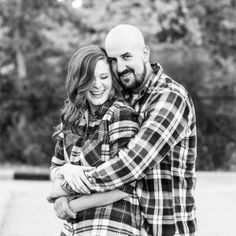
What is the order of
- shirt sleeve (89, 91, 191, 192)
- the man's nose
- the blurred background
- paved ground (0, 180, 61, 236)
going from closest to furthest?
1. shirt sleeve (89, 91, 191, 192)
2. the man's nose
3. paved ground (0, 180, 61, 236)
4. the blurred background

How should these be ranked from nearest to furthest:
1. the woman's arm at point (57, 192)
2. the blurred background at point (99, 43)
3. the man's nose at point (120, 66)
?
the woman's arm at point (57, 192) → the man's nose at point (120, 66) → the blurred background at point (99, 43)

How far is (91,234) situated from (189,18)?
36.8 feet

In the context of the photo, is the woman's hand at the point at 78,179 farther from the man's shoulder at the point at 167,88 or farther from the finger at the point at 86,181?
the man's shoulder at the point at 167,88

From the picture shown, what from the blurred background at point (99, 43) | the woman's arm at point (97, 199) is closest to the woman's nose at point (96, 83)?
the woman's arm at point (97, 199)

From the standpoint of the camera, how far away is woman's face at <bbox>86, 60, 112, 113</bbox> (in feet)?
9.44

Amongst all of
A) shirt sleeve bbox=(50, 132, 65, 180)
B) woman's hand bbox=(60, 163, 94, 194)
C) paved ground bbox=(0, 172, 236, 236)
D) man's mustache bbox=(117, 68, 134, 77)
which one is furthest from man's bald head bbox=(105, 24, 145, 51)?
paved ground bbox=(0, 172, 236, 236)

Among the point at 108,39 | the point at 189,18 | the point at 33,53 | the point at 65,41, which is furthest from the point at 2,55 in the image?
the point at 108,39

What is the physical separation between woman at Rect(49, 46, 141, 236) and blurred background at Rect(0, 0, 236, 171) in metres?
9.50

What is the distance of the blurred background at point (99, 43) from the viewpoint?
12.5 metres

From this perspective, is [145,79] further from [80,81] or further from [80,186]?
[80,186]

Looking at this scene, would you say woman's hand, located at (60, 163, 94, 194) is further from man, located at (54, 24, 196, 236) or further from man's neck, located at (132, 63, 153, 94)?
man's neck, located at (132, 63, 153, 94)

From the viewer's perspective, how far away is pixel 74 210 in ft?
9.04

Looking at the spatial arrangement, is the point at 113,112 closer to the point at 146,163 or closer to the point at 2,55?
the point at 146,163

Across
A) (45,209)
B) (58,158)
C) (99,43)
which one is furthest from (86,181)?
(99,43)
